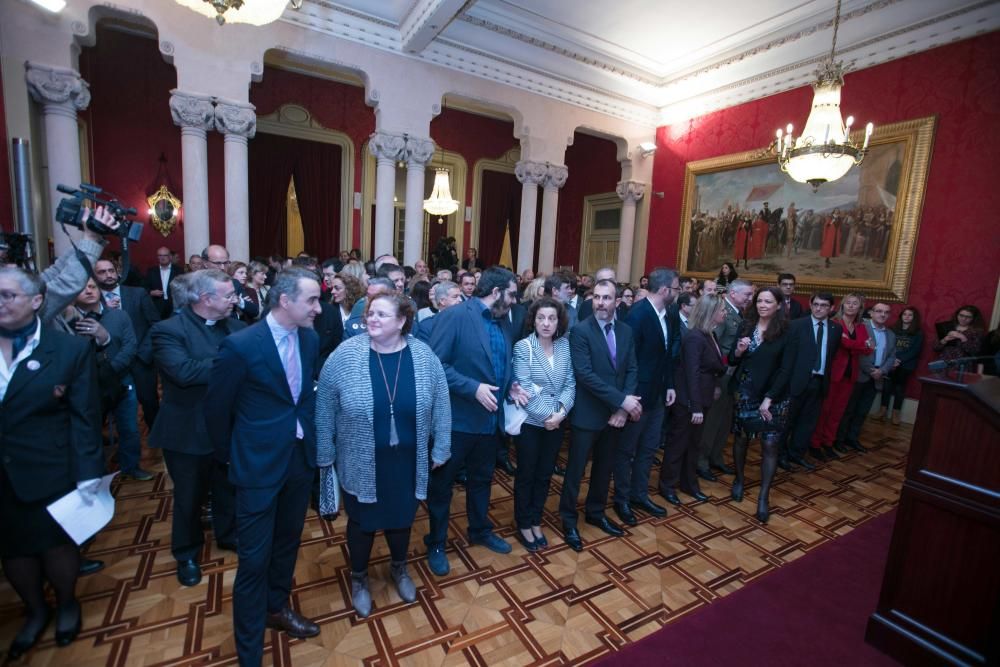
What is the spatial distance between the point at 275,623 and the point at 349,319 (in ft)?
6.24

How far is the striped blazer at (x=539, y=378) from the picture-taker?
2.78 m

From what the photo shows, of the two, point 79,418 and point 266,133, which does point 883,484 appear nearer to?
point 79,418

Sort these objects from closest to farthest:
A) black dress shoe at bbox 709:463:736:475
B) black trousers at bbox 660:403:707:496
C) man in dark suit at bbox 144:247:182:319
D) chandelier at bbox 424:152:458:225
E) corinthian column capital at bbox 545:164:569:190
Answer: black trousers at bbox 660:403:707:496 → black dress shoe at bbox 709:463:736:475 → man in dark suit at bbox 144:247:182:319 → chandelier at bbox 424:152:458:225 → corinthian column capital at bbox 545:164:569:190

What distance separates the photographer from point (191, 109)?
6215mm

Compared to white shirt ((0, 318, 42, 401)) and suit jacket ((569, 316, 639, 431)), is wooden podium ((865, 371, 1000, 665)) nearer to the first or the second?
suit jacket ((569, 316, 639, 431))

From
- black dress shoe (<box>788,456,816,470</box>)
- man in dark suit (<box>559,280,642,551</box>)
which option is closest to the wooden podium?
man in dark suit (<box>559,280,642,551</box>)

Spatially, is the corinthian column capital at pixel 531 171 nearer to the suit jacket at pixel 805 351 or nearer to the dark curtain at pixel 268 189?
the dark curtain at pixel 268 189

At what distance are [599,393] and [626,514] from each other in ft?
3.82

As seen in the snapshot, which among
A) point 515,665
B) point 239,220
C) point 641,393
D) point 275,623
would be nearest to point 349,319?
point 275,623

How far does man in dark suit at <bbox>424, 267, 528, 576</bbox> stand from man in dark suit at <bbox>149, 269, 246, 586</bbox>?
1137 millimetres

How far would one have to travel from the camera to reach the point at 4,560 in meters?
1.88

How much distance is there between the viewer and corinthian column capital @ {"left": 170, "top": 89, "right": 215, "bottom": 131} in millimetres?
6125

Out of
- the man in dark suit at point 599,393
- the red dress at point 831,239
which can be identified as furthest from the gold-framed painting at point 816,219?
the man in dark suit at point 599,393

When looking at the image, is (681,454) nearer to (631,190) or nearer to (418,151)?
(418,151)
